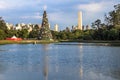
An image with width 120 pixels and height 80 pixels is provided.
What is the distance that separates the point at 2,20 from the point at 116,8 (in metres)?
63.2

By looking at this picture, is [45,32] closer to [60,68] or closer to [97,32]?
[97,32]

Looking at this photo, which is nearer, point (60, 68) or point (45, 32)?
point (60, 68)

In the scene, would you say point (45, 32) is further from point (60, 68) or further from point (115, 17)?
point (60, 68)

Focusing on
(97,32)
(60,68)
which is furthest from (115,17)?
(60,68)

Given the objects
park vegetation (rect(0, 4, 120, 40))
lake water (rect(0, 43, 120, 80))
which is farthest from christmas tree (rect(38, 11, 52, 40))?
lake water (rect(0, 43, 120, 80))

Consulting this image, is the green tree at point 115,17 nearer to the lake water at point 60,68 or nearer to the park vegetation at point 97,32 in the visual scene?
the park vegetation at point 97,32

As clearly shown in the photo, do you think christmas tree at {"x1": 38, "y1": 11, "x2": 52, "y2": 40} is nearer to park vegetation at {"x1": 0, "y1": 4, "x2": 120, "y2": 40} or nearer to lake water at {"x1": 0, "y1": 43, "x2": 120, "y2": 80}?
park vegetation at {"x1": 0, "y1": 4, "x2": 120, "y2": 40}

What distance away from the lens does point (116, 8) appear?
493 ft

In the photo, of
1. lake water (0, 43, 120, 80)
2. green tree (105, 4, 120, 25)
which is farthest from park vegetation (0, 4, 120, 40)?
lake water (0, 43, 120, 80)

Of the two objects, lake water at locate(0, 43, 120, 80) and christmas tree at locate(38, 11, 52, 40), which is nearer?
lake water at locate(0, 43, 120, 80)

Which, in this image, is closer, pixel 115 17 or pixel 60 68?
pixel 60 68

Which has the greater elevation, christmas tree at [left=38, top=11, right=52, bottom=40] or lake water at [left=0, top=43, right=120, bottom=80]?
christmas tree at [left=38, top=11, right=52, bottom=40]

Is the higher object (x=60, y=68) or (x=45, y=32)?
(x=45, y=32)

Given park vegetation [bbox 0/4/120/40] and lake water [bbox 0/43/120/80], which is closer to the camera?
lake water [bbox 0/43/120/80]
